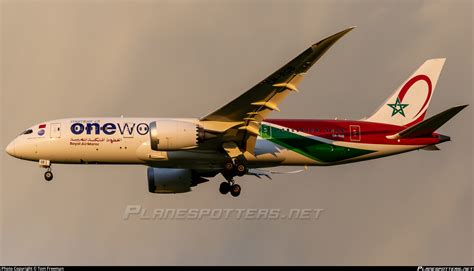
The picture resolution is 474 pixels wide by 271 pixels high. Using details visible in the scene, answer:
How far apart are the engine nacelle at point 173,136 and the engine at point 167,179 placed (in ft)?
21.0

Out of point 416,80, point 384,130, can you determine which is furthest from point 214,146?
point 416,80

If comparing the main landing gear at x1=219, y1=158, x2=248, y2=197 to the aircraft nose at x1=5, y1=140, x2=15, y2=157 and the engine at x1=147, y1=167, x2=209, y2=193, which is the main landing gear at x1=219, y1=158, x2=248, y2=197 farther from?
the aircraft nose at x1=5, y1=140, x2=15, y2=157

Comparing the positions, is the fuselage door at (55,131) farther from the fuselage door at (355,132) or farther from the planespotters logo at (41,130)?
the fuselage door at (355,132)

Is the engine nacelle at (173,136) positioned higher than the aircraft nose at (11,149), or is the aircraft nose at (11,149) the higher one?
the engine nacelle at (173,136)

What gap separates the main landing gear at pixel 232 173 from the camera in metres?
50.5

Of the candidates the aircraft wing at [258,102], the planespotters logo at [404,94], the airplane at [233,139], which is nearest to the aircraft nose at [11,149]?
the airplane at [233,139]

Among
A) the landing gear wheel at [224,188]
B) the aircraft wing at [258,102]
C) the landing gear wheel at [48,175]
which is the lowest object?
the landing gear wheel at [224,188]

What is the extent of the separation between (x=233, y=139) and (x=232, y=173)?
1.84 metres

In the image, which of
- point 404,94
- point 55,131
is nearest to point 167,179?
point 55,131

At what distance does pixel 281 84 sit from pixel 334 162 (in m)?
8.22

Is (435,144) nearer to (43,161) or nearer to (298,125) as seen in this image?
(298,125)

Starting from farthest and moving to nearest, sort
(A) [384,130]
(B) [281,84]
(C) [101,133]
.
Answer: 1. (A) [384,130]
2. (C) [101,133]
3. (B) [281,84]

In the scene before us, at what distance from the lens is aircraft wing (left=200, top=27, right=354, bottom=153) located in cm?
4400

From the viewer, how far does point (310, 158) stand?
52000 mm
